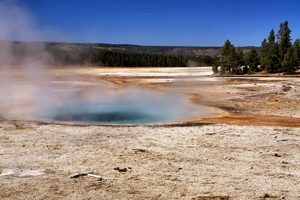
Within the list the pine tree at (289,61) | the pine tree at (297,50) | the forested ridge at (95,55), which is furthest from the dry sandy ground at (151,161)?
the pine tree at (297,50)

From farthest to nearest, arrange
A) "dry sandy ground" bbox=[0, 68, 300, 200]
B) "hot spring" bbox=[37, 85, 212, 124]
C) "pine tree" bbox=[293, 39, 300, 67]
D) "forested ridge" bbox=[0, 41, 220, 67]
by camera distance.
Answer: "pine tree" bbox=[293, 39, 300, 67], "forested ridge" bbox=[0, 41, 220, 67], "hot spring" bbox=[37, 85, 212, 124], "dry sandy ground" bbox=[0, 68, 300, 200]

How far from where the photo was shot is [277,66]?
37938 millimetres

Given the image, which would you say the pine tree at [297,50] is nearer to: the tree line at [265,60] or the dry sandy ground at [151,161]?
the tree line at [265,60]

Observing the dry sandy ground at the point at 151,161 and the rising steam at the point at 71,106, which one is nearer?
the dry sandy ground at the point at 151,161

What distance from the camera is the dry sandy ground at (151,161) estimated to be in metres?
4.75

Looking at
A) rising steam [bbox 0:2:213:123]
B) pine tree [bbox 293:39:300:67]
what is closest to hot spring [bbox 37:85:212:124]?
rising steam [bbox 0:2:213:123]

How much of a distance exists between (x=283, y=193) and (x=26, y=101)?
13.1 m

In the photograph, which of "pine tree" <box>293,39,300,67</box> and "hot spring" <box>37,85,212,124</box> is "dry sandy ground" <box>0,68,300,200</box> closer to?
"hot spring" <box>37,85,212,124</box>

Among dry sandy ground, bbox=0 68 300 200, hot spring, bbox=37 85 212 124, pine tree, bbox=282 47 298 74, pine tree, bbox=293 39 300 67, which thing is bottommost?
hot spring, bbox=37 85 212 124

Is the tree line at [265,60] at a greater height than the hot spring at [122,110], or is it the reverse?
the tree line at [265,60]

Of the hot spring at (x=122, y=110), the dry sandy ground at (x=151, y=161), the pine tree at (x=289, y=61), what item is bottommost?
the hot spring at (x=122, y=110)

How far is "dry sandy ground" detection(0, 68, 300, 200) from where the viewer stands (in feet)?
15.6

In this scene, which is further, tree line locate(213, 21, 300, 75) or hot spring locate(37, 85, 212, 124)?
tree line locate(213, 21, 300, 75)

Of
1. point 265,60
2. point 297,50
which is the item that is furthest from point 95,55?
point 297,50
